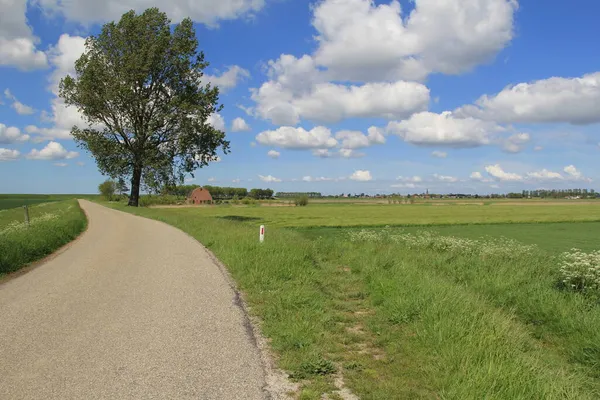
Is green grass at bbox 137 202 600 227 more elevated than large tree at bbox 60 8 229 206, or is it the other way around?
large tree at bbox 60 8 229 206

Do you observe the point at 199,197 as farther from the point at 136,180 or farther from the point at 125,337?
the point at 125,337

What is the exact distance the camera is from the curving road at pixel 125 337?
15.4 ft

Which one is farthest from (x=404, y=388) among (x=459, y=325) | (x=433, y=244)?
(x=433, y=244)

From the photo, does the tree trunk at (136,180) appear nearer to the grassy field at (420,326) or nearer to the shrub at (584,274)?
the grassy field at (420,326)

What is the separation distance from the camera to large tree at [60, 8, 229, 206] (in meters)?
38.3

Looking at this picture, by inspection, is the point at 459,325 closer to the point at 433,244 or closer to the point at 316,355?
the point at 316,355

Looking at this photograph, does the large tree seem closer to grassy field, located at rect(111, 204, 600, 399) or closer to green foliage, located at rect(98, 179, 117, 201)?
grassy field, located at rect(111, 204, 600, 399)

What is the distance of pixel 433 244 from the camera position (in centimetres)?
1889

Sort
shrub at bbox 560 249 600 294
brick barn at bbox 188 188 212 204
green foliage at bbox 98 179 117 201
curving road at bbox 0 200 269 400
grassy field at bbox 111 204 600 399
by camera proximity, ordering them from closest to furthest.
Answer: curving road at bbox 0 200 269 400 → grassy field at bbox 111 204 600 399 → shrub at bbox 560 249 600 294 → brick barn at bbox 188 188 212 204 → green foliage at bbox 98 179 117 201

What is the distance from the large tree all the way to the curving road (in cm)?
2904

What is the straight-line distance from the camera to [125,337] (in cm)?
626

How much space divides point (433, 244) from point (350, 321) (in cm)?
1250

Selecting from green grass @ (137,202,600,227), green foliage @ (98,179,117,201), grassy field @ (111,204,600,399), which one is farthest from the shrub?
green foliage @ (98,179,117,201)

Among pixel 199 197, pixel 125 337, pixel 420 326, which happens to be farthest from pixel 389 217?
pixel 199 197
